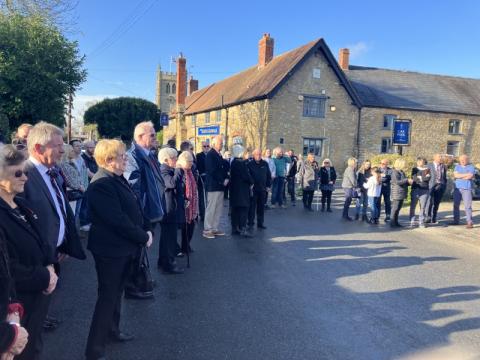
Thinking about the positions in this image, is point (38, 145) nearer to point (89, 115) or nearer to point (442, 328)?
point (442, 328)

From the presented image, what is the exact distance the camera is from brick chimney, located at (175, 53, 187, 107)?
1554 inches

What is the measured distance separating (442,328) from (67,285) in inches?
187

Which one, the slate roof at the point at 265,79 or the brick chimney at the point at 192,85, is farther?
the brick chimney at the point at 192,85

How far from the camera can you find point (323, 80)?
28141 millimetres

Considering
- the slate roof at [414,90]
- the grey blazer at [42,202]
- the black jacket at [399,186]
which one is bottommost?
the black jacket at [399,186]

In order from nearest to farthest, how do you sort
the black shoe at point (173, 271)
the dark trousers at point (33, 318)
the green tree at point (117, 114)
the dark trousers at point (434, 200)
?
the dark trousers at point (33, 318) → the black shoe at point (173, 271) → the dark trousers at point (434, 200) → the green tree at point (117, 114)

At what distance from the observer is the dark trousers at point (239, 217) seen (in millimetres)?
8797

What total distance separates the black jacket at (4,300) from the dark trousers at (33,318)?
492 millimetres

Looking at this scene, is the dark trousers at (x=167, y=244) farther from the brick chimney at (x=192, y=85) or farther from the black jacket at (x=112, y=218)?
the brick chimney at (x=192, y=85)

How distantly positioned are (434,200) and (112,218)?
10.5 meters

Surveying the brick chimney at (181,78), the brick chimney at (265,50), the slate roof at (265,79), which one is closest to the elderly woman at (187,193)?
the slate roof at (265,79)

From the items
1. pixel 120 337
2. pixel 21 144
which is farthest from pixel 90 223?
pixel 21 144

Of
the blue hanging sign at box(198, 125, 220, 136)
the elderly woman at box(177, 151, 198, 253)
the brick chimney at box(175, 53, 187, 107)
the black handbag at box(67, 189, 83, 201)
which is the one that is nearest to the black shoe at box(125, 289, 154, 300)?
the elderly woman at box(177, 151, 198, 253)

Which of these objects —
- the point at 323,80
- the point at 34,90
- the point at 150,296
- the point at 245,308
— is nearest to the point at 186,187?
the point at 150,296
